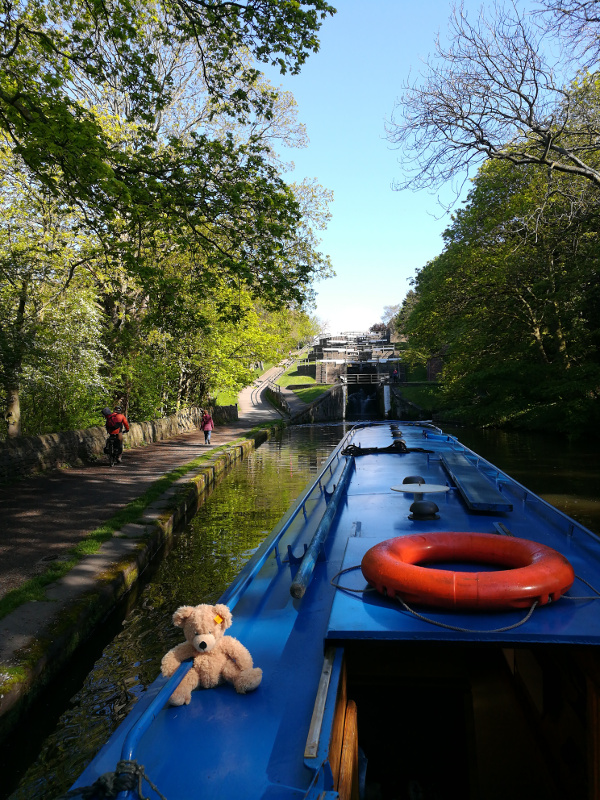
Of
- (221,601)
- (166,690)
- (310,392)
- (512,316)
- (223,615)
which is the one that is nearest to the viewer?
(166,690)

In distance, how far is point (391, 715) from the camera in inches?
139

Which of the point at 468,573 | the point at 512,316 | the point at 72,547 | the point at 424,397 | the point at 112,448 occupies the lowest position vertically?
the point at 72,547

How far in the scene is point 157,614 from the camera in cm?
550

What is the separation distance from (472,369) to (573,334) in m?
4.76

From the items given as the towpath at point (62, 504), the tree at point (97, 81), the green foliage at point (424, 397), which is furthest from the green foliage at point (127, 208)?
the green foliage at point (424, 397)

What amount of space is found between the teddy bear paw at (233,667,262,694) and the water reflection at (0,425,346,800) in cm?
156

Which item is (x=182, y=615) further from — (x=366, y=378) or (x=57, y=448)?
(x=366, y=378)

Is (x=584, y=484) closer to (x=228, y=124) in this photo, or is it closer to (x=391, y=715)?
(x=391, y=715)

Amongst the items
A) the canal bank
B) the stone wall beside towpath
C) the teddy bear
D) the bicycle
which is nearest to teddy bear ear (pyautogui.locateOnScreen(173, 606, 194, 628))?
the teddy bear

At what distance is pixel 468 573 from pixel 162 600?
406cm

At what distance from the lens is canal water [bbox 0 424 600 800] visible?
346 cm

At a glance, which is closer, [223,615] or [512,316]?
[223,615]

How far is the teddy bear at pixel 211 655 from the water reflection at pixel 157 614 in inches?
57.7

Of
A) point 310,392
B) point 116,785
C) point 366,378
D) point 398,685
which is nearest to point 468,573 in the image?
point 398,685
